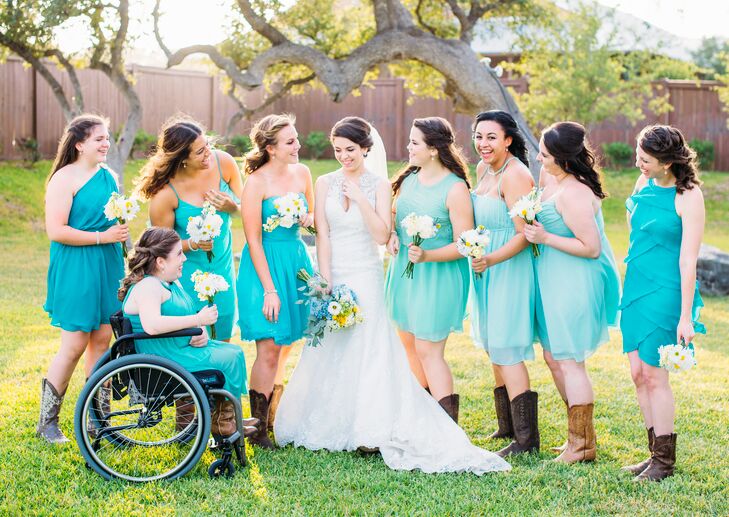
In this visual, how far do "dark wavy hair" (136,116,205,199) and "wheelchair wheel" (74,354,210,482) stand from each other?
1202mm

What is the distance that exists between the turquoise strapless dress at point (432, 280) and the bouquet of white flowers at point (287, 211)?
2.04 ft

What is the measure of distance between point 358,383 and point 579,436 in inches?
50.8

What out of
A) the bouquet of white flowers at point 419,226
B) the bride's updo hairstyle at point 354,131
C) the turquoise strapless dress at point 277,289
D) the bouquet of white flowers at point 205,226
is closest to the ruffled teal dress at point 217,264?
the turquoise strapless dress at point 277,289

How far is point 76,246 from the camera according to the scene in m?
5.25

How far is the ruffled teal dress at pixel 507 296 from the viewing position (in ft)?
16.8

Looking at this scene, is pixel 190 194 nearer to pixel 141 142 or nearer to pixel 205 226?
pixel 205 226

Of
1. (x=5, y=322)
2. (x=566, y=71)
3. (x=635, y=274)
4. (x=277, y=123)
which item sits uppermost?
(x=566, y=71)

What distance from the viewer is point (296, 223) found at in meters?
5.24

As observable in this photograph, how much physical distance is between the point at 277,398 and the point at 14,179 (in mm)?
14036

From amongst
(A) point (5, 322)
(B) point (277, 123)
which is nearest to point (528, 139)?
(A) point (5, 322)

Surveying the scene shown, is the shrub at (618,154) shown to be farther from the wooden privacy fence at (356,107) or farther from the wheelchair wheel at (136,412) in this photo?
the wheelchair wheel at (136,412)

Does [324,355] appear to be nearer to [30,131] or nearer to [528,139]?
[528,139]

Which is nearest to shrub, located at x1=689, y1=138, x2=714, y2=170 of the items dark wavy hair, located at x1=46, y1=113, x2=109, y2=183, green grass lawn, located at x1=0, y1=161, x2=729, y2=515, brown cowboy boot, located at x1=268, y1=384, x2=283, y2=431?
green grass lawn, located at x1=0, y1=161, x2=729, y2=515

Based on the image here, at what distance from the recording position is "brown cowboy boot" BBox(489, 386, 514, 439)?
553 centimetres
